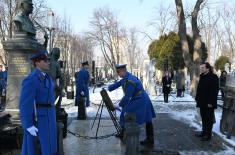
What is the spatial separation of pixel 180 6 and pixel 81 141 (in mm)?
13456

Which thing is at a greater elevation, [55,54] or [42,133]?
[55,54]

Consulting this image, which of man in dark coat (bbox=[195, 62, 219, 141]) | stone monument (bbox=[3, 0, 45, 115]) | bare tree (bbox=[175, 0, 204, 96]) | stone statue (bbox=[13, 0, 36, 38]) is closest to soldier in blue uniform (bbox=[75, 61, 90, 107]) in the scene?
stone statue (bbox=[13, 0, 36, 38])

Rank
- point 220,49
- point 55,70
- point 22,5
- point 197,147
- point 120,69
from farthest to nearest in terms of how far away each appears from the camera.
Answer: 1. point 220,49
2. point 55,70
3. point 22,5
4. point 197,147
5. point 120,69

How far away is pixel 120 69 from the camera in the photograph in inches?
317

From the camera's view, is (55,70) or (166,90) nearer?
(55,70)

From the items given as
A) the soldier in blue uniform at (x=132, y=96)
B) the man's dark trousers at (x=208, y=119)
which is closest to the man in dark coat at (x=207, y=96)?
the man's dark trousers at (x=208, y=119)

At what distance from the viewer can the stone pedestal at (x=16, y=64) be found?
29.2ft

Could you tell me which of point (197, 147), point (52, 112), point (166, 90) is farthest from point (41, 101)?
point (166, 90)

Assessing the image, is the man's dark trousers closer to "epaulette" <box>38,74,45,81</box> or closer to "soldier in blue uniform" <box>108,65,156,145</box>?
"soldier in blue uniform" <box>108,65,156,145</box>

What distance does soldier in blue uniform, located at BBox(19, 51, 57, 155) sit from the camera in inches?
209

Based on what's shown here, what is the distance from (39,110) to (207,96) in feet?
16.6

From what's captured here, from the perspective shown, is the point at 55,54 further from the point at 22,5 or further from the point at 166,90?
the point at 166,90

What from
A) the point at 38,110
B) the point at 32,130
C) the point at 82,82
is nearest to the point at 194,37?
the point at 82,82

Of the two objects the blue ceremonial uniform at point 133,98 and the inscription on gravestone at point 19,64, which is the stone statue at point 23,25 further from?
the blue ceremonial uniform at point 133,98
